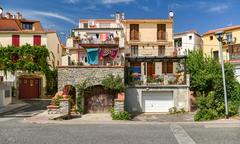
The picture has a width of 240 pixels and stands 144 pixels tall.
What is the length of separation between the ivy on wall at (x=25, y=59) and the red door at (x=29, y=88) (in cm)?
143

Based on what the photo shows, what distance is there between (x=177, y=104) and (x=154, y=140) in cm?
1644

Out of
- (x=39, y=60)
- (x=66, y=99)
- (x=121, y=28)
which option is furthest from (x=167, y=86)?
(x=39, y=60)

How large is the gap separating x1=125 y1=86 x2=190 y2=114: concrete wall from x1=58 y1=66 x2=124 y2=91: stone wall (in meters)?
2.53

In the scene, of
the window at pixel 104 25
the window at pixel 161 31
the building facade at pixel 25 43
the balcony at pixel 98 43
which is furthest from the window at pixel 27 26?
the window at pixel 161 31

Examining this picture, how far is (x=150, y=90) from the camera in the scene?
29.1 m

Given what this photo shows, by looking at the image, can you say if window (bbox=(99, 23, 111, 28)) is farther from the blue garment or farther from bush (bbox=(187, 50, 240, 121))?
bush (bbox=(187, 50, 240, 121))

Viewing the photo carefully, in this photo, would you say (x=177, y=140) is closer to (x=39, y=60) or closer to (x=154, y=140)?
(x=154, y=140)

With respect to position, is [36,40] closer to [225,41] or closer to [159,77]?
[159,77]

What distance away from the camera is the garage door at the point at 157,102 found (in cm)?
2927

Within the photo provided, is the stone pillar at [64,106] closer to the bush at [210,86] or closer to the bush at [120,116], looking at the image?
the bush at [120,116]

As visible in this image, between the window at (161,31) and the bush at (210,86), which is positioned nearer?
the bush at (210,86)

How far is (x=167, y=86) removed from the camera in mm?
29141

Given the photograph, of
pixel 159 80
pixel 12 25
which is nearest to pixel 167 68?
pixel 159 80

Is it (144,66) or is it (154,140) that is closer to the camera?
(154,140)
